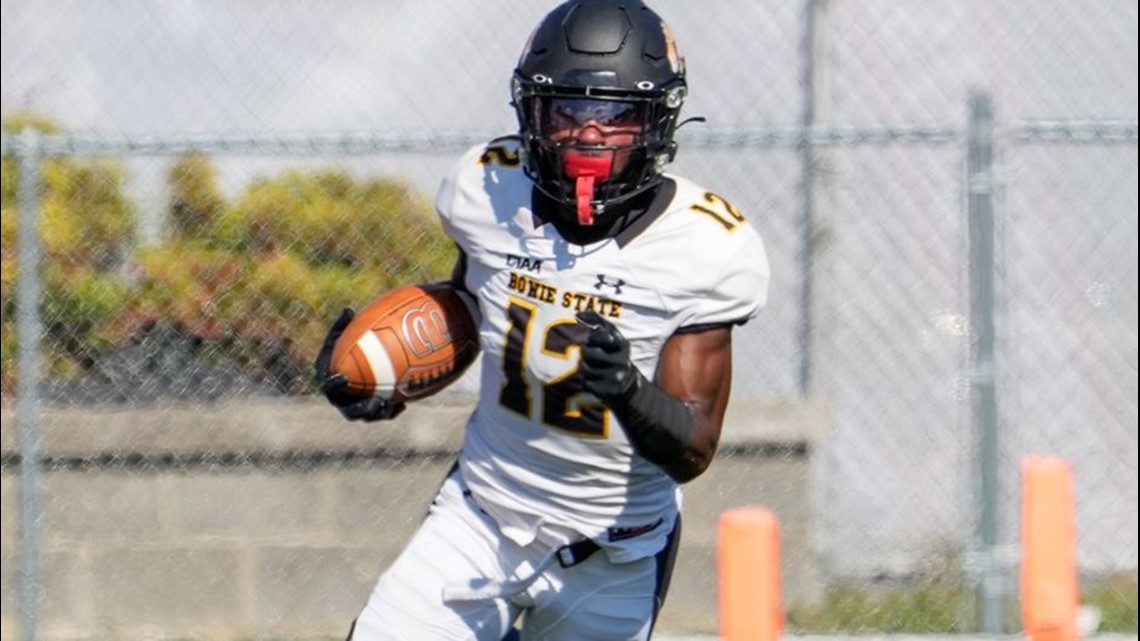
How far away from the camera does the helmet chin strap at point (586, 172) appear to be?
3.82m

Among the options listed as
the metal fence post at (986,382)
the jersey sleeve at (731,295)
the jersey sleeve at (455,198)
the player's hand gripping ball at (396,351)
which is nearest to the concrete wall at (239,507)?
the metal fence post at (986,382)

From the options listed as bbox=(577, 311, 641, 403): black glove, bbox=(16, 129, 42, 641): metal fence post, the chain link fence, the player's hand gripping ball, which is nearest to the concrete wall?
the chain link fence

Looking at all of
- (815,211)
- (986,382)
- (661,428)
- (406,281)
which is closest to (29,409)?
(406,281)

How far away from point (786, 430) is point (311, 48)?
2.00 metres

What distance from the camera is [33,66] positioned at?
691cm

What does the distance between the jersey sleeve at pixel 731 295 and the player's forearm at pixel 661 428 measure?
19 centimetres

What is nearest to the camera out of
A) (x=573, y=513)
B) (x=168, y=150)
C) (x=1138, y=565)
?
(x=573, y=513)

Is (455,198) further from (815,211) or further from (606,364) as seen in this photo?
(815,211)

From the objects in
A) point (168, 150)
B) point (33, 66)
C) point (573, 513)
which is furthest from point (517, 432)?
point (33, 66)

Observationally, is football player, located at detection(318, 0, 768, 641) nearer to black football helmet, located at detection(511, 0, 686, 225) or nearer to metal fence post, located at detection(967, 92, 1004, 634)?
black football helmet, located at detection(511, 0, 686, 225)

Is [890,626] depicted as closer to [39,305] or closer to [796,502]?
[796,502]

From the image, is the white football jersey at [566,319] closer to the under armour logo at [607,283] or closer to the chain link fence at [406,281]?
the under armour logo at [607,283]

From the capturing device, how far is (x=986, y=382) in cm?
647

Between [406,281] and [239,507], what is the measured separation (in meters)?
0.90
